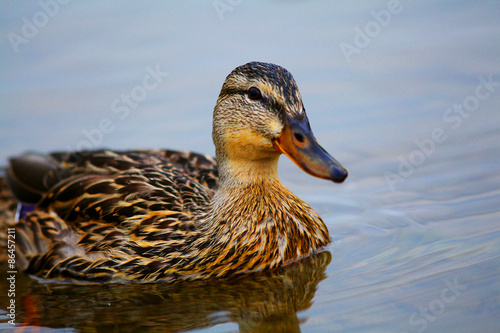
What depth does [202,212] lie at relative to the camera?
7.54 meters

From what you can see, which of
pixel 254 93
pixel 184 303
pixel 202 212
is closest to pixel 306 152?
pixel 254 93

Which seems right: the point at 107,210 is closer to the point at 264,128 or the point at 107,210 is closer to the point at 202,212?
the point at 202,212

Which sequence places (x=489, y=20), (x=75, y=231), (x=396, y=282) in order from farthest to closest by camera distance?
1. (x=489, y=20)
2. (x=75, y=231)
3. (x=396, y=282)

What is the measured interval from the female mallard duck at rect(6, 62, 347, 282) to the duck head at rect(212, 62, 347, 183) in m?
0.01

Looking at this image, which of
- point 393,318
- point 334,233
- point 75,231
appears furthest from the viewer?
point 334,233

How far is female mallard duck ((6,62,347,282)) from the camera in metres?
6.95

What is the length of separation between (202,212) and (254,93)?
4.62 feet

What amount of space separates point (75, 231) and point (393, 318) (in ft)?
11.9

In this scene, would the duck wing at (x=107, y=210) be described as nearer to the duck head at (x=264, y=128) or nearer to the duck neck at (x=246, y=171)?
the duck neck at (x=246, y=171)

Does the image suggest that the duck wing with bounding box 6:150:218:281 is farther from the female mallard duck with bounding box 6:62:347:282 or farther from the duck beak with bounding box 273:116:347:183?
the duck beak with bounding box 273:116:347:183

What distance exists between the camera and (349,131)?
400 inches

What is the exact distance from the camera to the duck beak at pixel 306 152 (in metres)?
6.40

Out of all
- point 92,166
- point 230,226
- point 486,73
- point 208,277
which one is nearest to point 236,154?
point 230,226

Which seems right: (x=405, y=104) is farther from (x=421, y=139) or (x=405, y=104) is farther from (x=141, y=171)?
(x=141, y=171)
